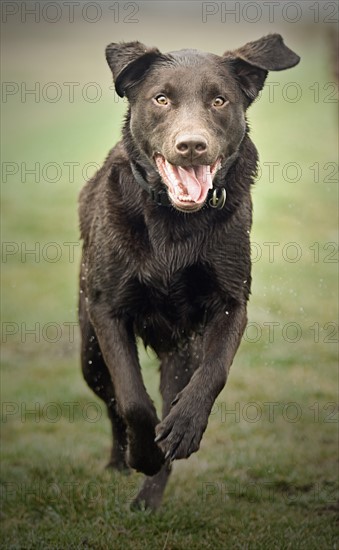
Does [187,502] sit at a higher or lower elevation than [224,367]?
lower

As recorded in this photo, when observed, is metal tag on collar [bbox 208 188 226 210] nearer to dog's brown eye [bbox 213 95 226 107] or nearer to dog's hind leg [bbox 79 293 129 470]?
dog's brown eye [bbox 213 95 226 107]

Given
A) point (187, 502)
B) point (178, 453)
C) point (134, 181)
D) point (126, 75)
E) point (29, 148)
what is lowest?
point (29, 148)

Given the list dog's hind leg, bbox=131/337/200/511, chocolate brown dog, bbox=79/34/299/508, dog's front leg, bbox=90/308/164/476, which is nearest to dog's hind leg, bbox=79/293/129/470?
dog's hind leg, bbox=131/337/200/511

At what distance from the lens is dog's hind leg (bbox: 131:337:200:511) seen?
5.05m

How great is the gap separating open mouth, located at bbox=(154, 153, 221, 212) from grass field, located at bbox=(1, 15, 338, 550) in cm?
163

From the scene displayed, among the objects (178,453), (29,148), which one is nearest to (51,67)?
(29,148)

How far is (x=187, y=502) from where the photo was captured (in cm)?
521

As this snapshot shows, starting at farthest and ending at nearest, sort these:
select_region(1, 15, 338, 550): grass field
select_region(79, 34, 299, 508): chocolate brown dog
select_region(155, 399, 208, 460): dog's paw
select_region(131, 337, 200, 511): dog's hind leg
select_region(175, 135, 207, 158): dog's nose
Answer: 1. select_region(131, 337, 200, 511): dog's hind leg
2. select_region(1, 15, 338, 550): grass field
3. select_region(79, 34, 299, 508): chocolate brown dog
4. select_region(155, 399, 208, 460): dog's paw
5. select_region(175, 135, 207, 158): dog's nose

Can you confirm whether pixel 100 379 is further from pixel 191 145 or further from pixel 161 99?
pixel 191 145

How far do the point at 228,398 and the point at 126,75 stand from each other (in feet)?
9.85

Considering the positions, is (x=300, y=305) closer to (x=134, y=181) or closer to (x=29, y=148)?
(x=134, y=181)

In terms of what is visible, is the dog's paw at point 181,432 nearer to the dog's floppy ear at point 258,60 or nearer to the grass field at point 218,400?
the grass field at point 218,400

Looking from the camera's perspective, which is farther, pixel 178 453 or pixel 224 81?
pixel 224 81

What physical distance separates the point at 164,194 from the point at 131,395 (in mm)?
892
